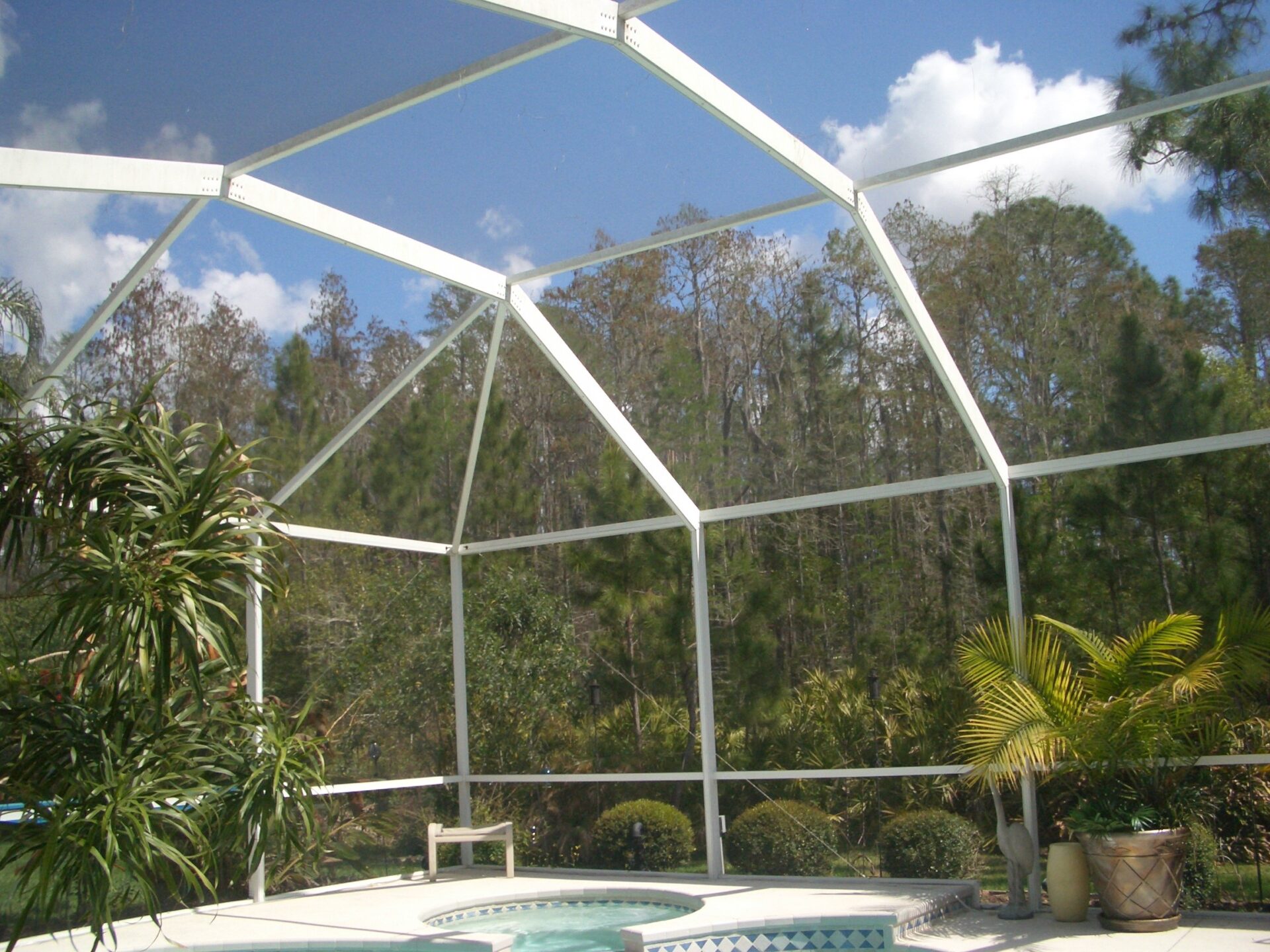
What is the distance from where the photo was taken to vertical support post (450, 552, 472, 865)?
→ 11.7 metres

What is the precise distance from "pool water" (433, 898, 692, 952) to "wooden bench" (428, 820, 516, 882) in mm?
1055

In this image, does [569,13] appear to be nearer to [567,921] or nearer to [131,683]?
[131,683]

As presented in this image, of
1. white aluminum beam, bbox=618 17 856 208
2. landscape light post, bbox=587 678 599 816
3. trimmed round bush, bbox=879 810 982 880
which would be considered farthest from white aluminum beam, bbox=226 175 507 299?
trimmed round bush, bbox=879 810 982 880

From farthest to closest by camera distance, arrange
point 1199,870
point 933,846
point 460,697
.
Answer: point 460,697, point 933,846, point 1199,870

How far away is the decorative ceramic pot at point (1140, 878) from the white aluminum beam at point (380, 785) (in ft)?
20.1

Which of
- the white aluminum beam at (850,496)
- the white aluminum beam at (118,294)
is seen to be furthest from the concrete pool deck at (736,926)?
the white aluminum beam at (118,294)

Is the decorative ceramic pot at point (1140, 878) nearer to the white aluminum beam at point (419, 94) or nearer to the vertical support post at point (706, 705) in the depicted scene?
the vertical support post at point (706, 705)

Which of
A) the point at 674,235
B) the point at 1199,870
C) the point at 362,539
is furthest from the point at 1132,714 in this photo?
the point at 362,539

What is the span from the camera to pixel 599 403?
31.6 feet

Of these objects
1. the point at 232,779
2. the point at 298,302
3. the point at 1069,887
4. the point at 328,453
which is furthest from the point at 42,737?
the point at 1069,887

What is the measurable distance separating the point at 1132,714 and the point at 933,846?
2.46m

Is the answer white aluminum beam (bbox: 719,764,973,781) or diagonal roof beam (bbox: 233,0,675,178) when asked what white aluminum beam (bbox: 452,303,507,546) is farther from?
white aluminum beam (bbox: 719,764,973,781)

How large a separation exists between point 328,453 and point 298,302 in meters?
1.70

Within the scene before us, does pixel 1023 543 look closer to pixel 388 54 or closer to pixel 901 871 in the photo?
pixel 901 871
